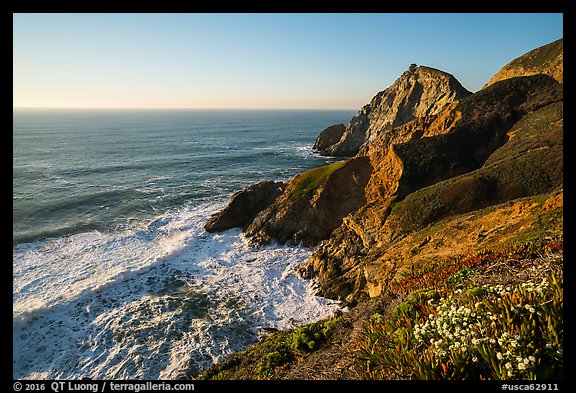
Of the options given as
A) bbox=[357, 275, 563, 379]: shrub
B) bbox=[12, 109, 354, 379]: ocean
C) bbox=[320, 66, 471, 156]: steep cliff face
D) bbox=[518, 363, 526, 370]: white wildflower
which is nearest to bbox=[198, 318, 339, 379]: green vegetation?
bbox=[357, 275, 563, 379]: shrub

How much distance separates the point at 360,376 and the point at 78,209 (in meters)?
50.3

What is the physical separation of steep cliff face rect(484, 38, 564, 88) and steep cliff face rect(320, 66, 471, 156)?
10.5 m

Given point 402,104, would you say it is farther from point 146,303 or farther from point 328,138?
point 146,303

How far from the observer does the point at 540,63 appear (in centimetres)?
5006

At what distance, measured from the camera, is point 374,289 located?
18281mm

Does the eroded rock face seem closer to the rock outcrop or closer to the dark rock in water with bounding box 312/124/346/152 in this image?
the rock outcrop

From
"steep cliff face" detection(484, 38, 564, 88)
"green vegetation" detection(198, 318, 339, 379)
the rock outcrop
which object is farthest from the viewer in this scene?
A: "steep cliff face" detection(484, 38, 564, 88)

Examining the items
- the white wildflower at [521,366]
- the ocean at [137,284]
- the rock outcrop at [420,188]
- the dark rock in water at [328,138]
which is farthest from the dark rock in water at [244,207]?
the dark rock in water at [328,138]

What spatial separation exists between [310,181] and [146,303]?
78.9ft

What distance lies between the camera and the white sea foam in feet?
58.2

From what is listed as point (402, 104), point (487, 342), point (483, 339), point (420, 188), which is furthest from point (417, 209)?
point (402, 104)

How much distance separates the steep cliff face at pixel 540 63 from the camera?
4567 centimetres

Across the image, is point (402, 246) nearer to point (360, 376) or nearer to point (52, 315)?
point (360, 376)
